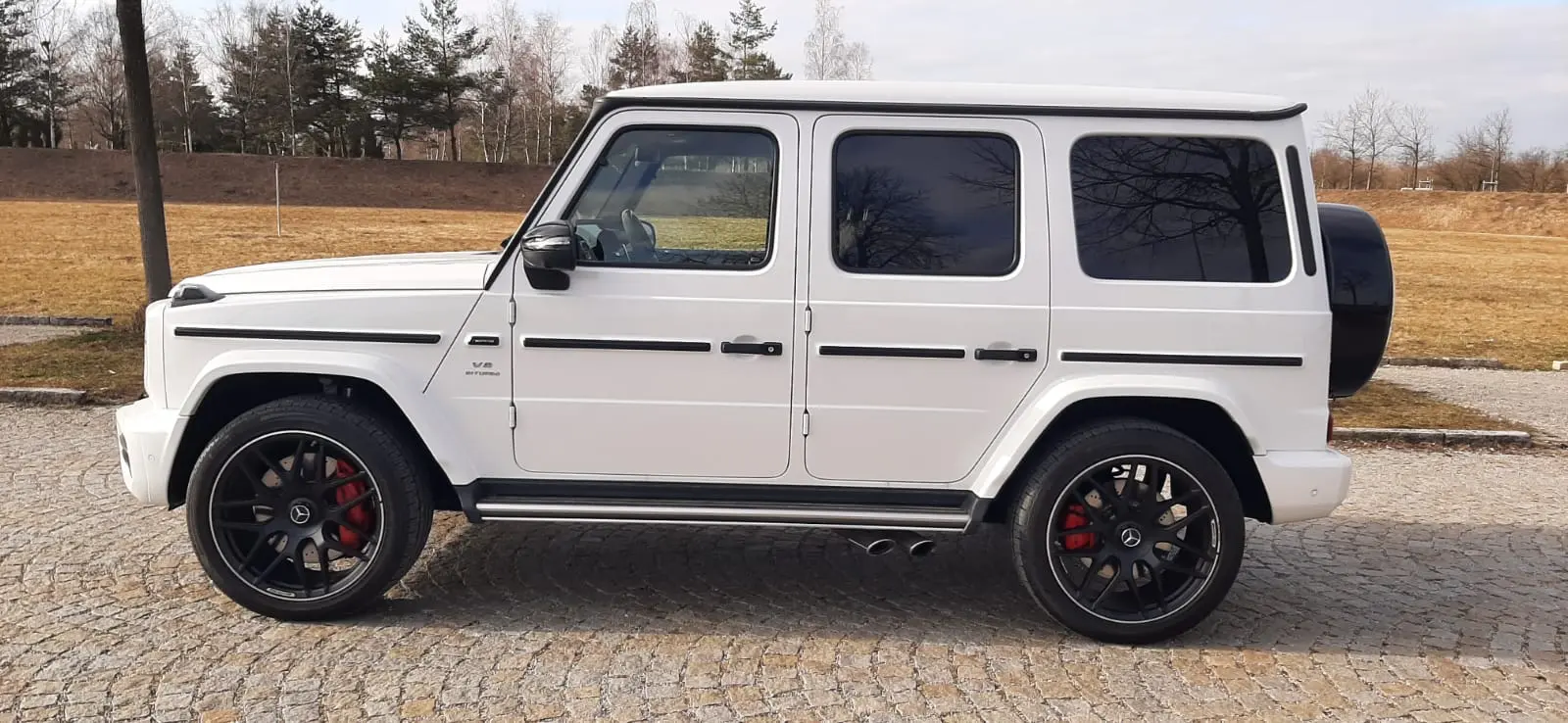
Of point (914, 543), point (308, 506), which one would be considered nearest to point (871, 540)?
point (914, 543)

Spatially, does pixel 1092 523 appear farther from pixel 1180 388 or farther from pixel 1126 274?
pixel 1126 274

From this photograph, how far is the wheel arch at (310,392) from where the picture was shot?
14.0 ft

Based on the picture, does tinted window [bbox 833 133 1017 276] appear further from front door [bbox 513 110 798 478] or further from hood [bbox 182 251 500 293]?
hood [bbox 182 251 500 293]

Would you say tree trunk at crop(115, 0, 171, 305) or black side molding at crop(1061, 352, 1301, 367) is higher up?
tree trunk at crop(115, 0, 171, 305)

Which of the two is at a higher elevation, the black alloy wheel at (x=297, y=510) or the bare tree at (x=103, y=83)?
the bare tree at (x=103, y=83)

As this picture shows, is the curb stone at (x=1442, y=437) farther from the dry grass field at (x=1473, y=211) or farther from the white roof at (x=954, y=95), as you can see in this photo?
the dry grass field at (x=1473, y=211)

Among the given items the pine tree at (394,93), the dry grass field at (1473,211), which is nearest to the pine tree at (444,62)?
the pine tree at (394,93)

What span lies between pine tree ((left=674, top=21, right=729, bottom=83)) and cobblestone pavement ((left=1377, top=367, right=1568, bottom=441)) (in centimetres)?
4542

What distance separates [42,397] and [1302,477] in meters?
9.02

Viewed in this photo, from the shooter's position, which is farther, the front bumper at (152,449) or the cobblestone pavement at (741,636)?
the front bumper at (152,449)

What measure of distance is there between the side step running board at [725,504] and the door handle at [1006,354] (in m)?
0.55

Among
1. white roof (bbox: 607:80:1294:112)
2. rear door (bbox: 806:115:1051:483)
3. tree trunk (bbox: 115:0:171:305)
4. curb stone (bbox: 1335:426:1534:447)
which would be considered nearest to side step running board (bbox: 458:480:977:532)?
rear door (bbox: 806:115:1051:483)

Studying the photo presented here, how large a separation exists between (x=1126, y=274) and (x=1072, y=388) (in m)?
0.49

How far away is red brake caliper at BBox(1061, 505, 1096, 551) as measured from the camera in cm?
441
